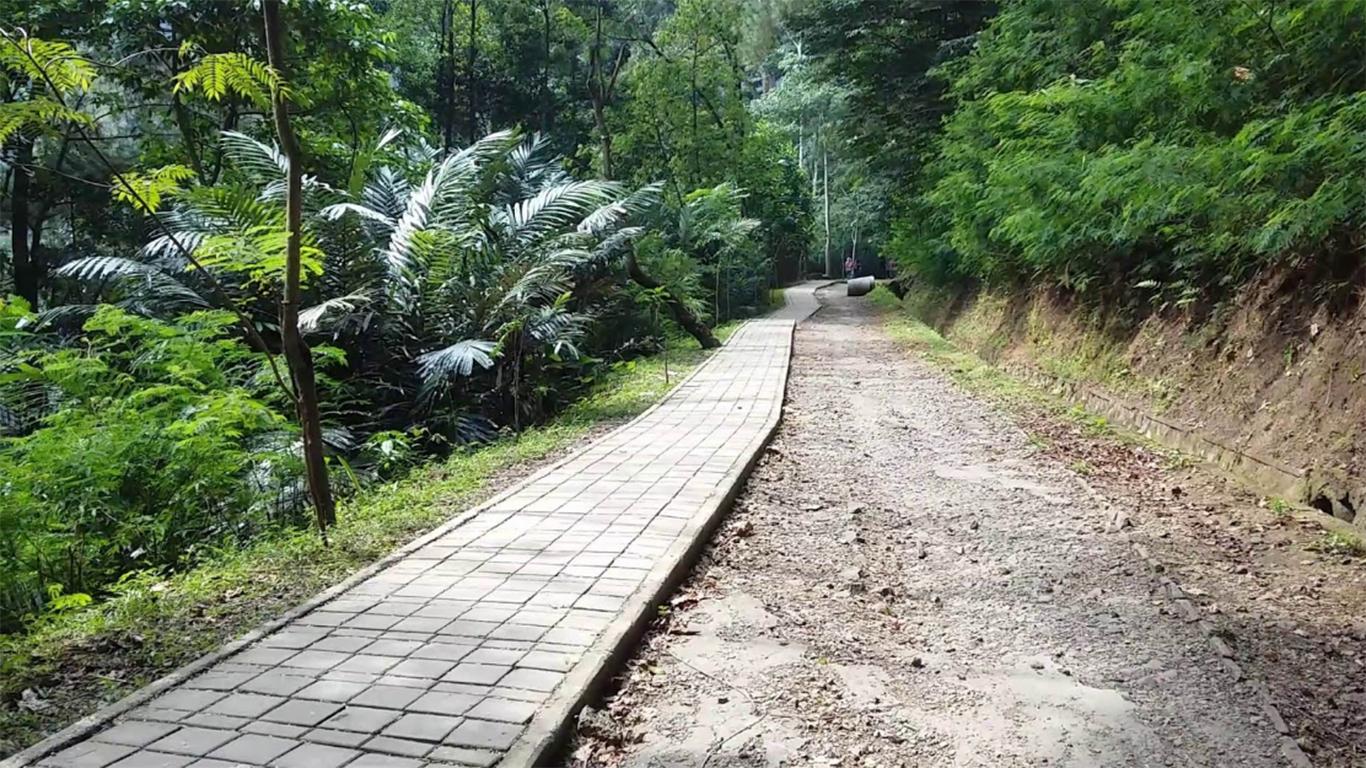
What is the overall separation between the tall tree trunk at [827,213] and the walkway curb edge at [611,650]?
40633 mm

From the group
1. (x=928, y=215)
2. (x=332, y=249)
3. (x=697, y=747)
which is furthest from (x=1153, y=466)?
(x=928, y=215)

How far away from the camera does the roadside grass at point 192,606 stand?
9.82ft

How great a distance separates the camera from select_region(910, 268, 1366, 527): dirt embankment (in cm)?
498

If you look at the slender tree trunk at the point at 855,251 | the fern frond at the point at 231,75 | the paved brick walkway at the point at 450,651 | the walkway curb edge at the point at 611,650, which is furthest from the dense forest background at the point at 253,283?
the slender tree trunk at the point at 855,251

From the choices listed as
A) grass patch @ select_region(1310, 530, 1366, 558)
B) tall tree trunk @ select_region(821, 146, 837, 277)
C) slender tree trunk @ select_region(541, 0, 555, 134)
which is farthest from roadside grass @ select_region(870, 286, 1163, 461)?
tall tree trunk @ select_region(821, 146, 837, 277)

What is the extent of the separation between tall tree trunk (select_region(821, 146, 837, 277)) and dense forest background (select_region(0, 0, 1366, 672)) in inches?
1080

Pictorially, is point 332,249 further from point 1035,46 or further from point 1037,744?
point 1035,46

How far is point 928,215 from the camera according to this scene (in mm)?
17953

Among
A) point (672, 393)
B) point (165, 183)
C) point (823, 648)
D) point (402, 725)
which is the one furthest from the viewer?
point (672, 393)

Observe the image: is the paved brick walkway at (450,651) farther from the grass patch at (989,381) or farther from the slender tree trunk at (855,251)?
the slender tree trunk at (855,251)

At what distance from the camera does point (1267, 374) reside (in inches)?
236

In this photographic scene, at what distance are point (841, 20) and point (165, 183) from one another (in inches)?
652

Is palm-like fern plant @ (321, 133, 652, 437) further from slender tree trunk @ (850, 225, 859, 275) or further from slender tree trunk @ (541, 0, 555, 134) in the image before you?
slender tree trunk @ (850, 225, 859, 275)

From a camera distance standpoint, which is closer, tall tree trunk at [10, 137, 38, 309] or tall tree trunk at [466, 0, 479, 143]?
tall tree trunk at [10, 137, 38, 309]
